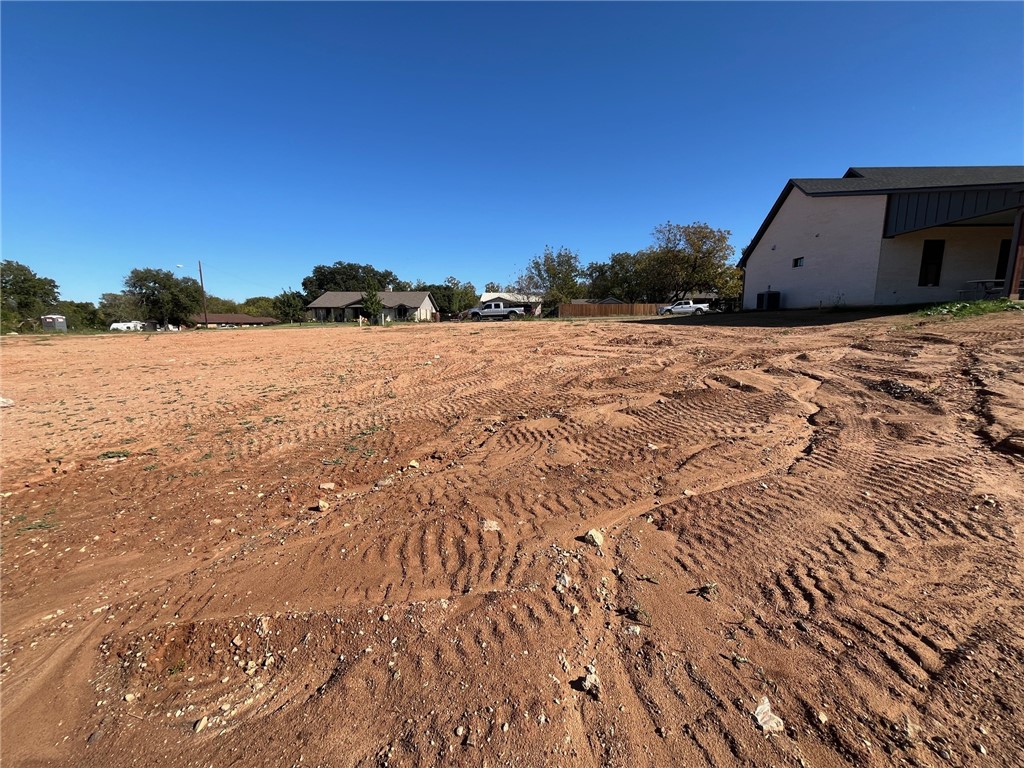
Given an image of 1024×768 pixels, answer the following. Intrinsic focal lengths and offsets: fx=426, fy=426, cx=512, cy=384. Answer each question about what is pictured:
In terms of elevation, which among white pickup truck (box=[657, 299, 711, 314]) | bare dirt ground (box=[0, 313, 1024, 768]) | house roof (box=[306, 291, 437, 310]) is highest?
house roof (box=[306, 291, 437, 310])

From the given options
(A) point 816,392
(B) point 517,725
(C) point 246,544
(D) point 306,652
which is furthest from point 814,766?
(A) point 816,392

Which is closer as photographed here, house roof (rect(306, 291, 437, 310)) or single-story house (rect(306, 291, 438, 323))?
single-story house (rect(306, 291, 438, 323))

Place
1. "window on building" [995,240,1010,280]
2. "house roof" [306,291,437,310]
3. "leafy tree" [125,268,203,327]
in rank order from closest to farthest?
"window on building" [995,240,1010,280] → "leafy tree" [125,268,203,327] → "house roof" [306,291,437,310]

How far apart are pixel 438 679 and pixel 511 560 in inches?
37.4

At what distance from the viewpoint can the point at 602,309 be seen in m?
47.6

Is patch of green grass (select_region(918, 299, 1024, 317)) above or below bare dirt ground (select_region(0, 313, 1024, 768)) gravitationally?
above

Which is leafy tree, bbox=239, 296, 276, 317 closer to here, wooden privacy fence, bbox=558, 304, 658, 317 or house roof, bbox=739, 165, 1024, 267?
wooden privacy fence, bbox=558, 304, 658, 317

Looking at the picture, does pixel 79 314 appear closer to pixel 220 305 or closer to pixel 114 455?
pixel 220 305

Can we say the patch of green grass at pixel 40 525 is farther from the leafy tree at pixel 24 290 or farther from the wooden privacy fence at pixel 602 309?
the leafy tree at pixel 24 290

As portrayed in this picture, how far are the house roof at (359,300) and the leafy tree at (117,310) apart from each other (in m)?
26.0

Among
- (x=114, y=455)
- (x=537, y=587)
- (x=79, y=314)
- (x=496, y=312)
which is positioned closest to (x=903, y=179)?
(x=537, y=587)

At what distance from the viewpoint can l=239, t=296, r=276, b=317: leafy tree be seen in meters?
103

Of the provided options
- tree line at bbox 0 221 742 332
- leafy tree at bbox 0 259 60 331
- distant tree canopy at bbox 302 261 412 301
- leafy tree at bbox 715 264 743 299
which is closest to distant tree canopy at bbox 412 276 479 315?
tree line at bbox 0 221 742 332

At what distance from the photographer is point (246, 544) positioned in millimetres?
3404
